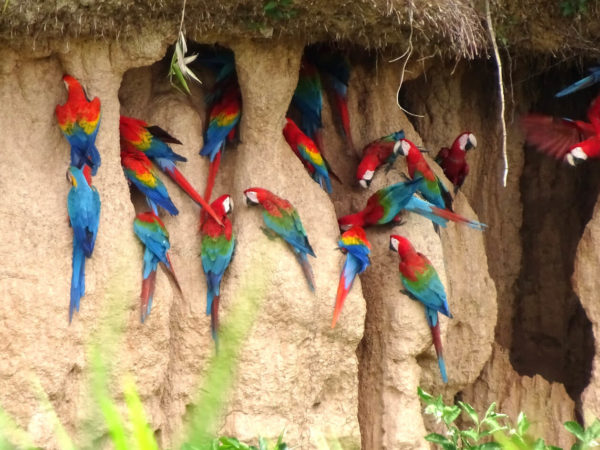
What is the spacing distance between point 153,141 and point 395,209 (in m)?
1.00

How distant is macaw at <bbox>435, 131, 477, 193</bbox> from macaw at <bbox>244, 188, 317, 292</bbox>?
3.45 ft

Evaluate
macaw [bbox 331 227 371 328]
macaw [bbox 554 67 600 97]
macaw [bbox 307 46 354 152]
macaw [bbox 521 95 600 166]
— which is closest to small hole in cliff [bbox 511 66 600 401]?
macaw [bbox 521 95 600 166]

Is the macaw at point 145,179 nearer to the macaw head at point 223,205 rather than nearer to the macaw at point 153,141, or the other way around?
the macaw at point 153,141

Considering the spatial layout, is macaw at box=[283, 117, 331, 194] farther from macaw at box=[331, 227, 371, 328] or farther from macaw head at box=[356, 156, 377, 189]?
macaw at box=[331, 227, 371, 328]

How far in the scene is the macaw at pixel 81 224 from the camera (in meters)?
3.21

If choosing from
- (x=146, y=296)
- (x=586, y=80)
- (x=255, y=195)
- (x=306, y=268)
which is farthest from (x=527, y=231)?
(x=146, y=296)

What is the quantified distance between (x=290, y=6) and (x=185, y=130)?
0.69 meters

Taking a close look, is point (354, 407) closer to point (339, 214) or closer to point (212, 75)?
point (339, 214)

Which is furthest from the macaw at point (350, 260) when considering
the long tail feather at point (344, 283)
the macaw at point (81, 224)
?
the macaw at point (81, 224)

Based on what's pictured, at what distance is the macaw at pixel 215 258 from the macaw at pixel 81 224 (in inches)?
17.8

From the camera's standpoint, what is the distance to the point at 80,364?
127 inches

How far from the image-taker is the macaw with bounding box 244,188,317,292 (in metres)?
3.57

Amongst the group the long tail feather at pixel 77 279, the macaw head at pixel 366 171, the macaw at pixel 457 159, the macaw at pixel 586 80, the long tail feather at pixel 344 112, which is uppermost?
the macaw at pixel 586 80

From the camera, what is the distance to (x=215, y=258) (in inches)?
138
